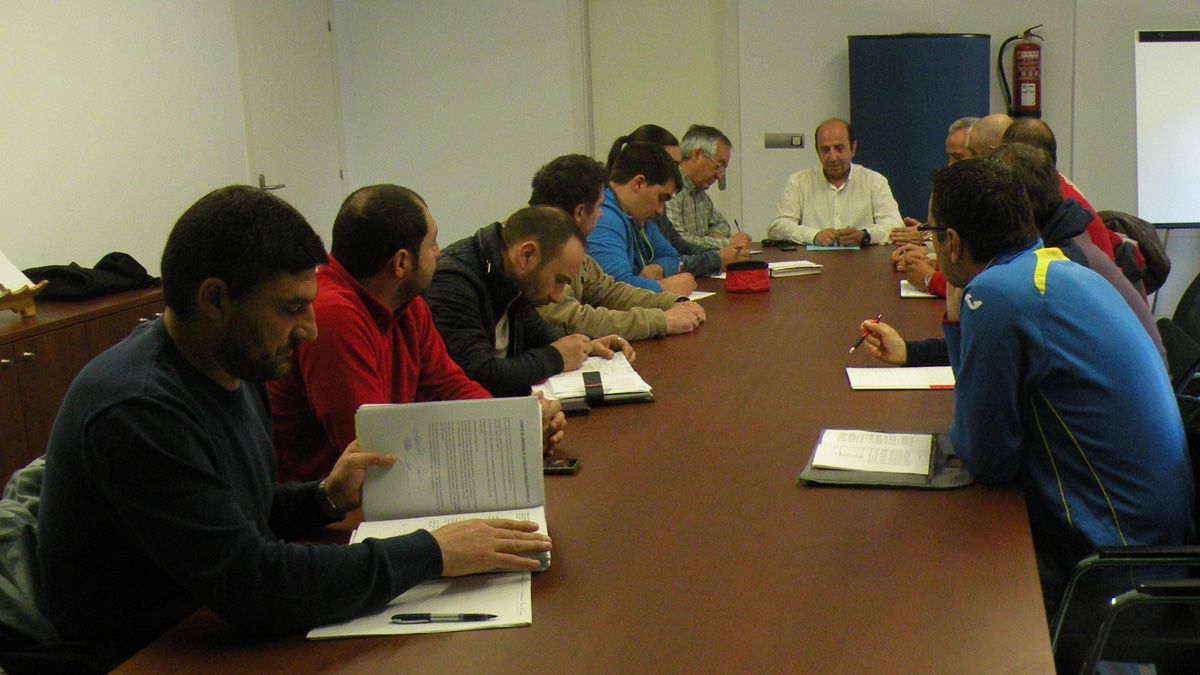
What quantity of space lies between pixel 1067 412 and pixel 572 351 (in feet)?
4.43

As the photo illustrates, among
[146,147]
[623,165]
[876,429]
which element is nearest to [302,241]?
[876,429]

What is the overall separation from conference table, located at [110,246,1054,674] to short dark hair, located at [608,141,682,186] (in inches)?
74.9

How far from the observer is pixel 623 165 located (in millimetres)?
4406

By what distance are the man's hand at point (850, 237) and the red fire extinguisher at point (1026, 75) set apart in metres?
1.96

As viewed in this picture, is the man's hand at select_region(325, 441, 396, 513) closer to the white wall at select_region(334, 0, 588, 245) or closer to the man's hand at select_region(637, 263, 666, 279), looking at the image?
the man's hand at select_region(637, 263, 666, 279)

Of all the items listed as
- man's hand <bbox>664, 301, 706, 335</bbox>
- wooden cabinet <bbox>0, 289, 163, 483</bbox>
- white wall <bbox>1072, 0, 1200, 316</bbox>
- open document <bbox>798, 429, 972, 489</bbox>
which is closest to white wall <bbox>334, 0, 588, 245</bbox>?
white wall <bbox>1072, 0, 1200, 316</bbox>

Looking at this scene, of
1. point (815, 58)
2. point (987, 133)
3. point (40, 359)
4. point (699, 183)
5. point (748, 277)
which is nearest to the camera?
point (40, 359)

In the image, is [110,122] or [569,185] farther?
[110,122]

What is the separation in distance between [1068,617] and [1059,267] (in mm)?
615

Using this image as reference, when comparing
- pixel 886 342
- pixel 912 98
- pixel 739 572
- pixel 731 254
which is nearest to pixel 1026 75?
pixel 912 98

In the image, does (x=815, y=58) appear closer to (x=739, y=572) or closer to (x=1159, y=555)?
(x=1159, y=555)

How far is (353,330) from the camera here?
7.09 feet

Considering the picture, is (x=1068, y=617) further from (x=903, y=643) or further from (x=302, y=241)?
(x=302, y=241)

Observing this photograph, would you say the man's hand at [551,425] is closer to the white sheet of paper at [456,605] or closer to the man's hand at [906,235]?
the white sheet of paper at [456,605]
